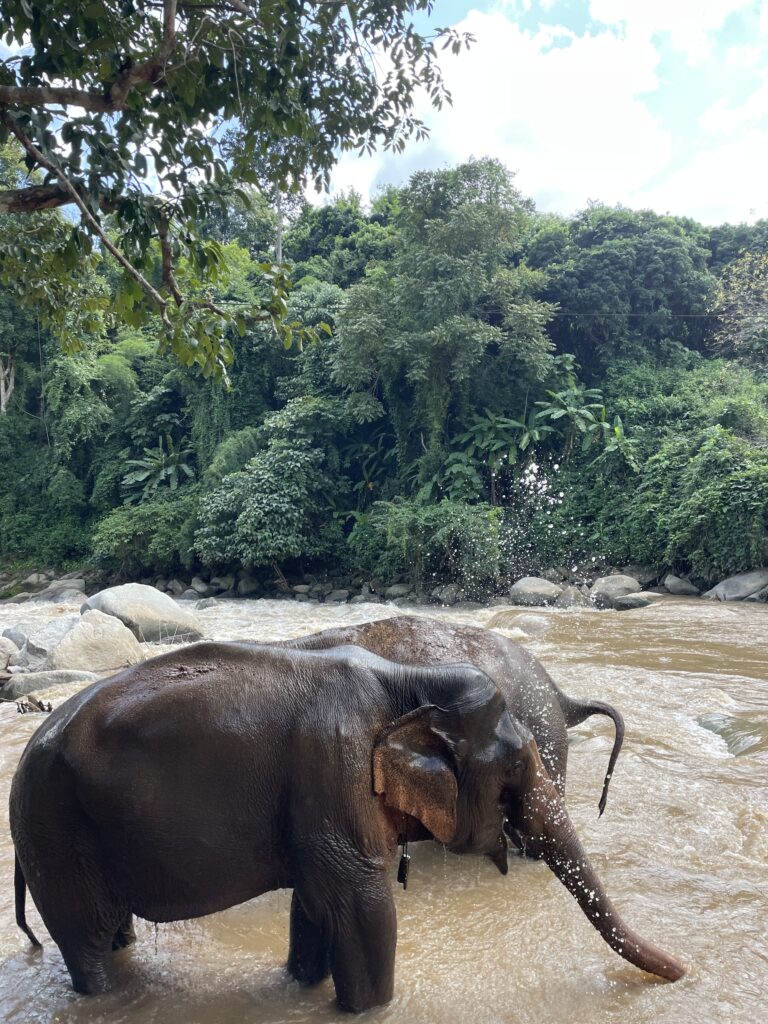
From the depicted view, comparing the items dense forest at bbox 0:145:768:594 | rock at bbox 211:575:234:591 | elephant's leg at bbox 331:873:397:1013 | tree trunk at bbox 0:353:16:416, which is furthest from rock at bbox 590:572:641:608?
tree trunk at bbox 0:353:16:416

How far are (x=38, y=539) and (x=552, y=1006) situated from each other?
104 feet

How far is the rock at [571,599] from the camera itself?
17.3m

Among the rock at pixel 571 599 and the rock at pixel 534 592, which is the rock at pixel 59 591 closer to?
the rock at pixel 534 592

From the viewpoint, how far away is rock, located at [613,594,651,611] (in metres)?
16.3

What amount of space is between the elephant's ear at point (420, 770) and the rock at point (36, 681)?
23.8 feet

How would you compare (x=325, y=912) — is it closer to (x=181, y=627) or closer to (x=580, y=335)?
(x=181, y=627)

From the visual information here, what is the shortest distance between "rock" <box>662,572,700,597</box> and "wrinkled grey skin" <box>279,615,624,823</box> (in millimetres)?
13985

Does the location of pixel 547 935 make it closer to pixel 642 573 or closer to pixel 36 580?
pixel 642 573

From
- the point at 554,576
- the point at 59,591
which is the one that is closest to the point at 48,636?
the point at 554,576

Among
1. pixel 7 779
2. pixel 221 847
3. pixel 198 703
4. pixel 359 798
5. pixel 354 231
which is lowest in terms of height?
pixel 7 779

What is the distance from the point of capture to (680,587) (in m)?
17.7

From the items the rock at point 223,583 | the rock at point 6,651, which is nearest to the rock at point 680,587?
the rock at point 223,583

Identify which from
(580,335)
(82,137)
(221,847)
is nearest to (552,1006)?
(221,847)

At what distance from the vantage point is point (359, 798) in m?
2.86
